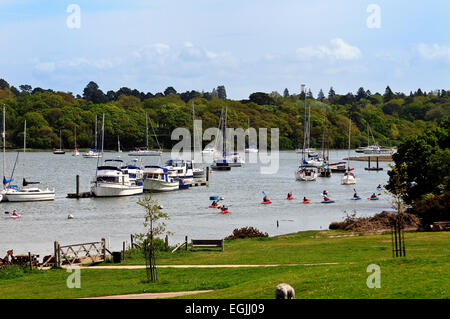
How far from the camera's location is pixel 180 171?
109m

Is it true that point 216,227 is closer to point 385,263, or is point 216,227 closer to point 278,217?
point 278,217

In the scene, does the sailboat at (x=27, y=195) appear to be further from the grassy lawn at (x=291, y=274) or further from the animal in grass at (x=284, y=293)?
the animal in grass at (x=284, y=293)

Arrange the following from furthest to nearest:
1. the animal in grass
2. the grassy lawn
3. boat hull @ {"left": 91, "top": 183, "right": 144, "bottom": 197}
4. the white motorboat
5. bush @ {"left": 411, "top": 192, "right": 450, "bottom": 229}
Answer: the white motorboat → boat hull @ {"left": 91, "top": 183, "right": 144, "bottom": 197} → bush @ {"left": 411, "top": 192, "right": 450, "bottom": 229} → the grassy lawn → the animal in grass

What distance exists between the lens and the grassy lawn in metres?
19.8

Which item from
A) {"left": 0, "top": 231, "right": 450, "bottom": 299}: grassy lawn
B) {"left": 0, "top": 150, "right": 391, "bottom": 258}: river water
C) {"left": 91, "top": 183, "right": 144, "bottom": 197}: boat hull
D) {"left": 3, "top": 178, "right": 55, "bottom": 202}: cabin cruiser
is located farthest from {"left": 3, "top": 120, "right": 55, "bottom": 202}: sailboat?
{"left": 0, "top": 231, "right": 450, "bottom": 299}: grassy lawn

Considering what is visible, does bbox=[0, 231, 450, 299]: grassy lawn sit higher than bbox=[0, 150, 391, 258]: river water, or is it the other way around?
bbox=[0, 231, 450, 299]: grassy lawn

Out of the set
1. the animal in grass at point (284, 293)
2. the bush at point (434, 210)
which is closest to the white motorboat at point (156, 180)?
the bush at point (434, 210)

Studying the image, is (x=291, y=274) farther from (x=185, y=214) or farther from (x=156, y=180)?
(x=156, y=180)

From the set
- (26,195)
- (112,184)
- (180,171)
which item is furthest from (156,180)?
(26,195)

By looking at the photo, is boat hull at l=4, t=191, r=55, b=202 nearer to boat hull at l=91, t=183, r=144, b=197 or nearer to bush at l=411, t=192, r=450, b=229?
boat hull at l=91, t=183, r=144, b=197

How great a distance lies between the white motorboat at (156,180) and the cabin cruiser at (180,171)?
20.7 feet

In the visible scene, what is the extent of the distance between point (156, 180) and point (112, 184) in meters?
10.5

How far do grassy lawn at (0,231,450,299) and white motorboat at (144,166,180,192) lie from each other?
56138mm

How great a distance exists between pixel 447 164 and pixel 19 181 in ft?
265
